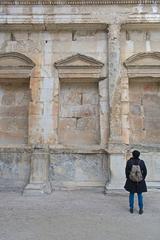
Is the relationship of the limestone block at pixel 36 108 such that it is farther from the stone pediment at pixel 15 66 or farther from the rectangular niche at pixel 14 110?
the stone pediment at pixel 15 66

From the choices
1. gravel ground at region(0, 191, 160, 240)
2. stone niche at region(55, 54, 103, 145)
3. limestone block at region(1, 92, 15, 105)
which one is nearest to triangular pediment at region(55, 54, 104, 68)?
stone niche at region(55, 54, 103, 145)

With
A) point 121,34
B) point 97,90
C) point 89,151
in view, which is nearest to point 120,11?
point 121,34

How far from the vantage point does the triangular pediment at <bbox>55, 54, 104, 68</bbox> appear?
10.1 m

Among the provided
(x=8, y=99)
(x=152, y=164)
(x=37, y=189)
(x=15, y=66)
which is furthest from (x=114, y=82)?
(x=37, y=189)

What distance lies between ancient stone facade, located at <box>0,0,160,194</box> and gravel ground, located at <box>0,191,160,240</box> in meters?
1.11

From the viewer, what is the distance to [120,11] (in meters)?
10.1

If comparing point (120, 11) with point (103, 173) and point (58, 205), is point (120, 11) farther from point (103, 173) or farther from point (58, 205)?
point (58, 205)

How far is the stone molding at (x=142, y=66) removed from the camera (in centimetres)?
1008

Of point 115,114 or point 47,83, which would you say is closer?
point 115,114

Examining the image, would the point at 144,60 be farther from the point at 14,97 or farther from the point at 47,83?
the point at 14,97

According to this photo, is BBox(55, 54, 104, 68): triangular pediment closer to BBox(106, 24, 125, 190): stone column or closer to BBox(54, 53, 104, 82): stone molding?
BBox(54, 53, 104, 82): stone molding

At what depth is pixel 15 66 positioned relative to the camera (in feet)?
33.4

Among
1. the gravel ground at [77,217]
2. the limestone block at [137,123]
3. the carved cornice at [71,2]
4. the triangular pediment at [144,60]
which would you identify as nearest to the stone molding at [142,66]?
the triangular pediment at [144,60]

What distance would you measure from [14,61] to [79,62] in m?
2.27
